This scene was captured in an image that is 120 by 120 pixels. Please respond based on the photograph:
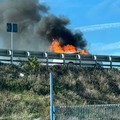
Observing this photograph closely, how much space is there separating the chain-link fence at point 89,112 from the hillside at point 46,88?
5066 mm

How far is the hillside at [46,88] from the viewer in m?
23.2

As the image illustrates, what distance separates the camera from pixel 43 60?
103ft

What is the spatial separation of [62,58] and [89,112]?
16.4 meters

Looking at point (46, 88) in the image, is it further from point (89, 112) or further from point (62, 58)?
point (89, 112)

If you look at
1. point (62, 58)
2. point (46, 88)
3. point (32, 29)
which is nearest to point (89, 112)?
point (46, 88)

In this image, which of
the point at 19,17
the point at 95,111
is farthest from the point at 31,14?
the point at 95,111

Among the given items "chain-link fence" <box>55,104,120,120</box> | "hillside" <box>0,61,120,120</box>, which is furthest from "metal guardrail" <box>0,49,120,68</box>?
"chain-link fence" <box>55,104,120,120</box>

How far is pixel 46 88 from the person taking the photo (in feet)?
88.5

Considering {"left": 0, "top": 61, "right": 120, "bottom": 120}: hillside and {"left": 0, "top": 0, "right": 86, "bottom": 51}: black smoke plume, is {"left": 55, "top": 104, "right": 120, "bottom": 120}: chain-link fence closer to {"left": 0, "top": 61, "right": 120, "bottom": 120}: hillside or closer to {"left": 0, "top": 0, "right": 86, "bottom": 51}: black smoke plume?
{"left": 0, "top": 61, "right": 120, "bottom": 120}: hillside

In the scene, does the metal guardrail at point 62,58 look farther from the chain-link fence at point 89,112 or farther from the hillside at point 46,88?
the chain-link fence at point 89,112

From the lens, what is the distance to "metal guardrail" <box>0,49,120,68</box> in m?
30.2

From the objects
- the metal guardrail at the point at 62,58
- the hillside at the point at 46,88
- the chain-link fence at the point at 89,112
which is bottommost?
the chain-link fence at the point at 89,112

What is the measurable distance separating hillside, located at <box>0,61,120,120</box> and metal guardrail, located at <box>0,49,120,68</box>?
106 centimetres

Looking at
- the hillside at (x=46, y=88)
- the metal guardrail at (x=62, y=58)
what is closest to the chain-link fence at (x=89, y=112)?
the hillside at (x=46, y=88)
